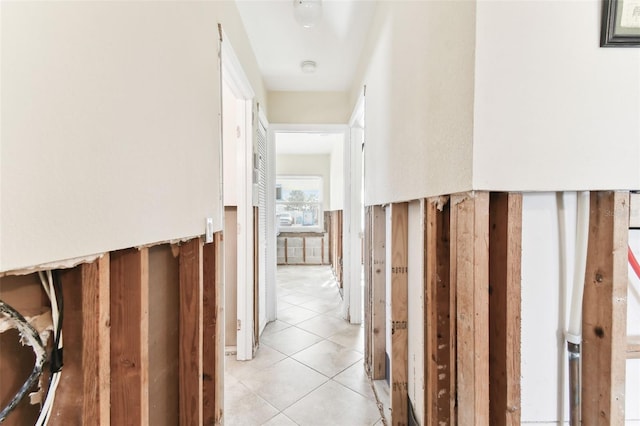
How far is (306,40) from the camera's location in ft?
7.25

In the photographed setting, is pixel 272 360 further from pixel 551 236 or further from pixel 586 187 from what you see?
pixel 586 187

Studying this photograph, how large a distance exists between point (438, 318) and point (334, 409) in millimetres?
1135

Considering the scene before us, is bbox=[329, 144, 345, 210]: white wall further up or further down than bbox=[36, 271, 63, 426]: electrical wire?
further up

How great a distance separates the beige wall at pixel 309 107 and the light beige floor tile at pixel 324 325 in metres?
2.18

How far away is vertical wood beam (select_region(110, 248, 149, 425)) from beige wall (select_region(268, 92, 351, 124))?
2.55 metres

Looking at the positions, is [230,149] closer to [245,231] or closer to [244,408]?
[245,231]

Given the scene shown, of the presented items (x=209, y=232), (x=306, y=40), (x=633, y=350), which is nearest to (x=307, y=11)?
(x=306, y=40)

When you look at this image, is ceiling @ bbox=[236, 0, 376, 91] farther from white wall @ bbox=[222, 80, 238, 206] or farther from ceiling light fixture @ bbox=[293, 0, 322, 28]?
white wall @ bbox=[222, 80, 238, 206]

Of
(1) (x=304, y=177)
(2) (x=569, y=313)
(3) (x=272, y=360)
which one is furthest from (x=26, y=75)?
(1) (x=304, y=177)

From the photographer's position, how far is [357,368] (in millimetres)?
2225

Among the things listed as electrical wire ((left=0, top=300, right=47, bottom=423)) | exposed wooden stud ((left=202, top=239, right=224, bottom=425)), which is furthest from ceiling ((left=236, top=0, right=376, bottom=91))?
electrical wire ((left=0, top=300, right=47, bottom=423))

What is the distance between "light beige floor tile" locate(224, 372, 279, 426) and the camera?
Answer: 168cm

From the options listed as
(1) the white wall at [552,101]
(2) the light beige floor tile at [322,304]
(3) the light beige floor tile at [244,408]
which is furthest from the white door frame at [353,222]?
(1) the white wall at [552,101]

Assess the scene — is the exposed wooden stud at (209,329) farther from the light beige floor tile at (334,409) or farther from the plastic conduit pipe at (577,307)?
the plastic conduit pipe at (577,307)
